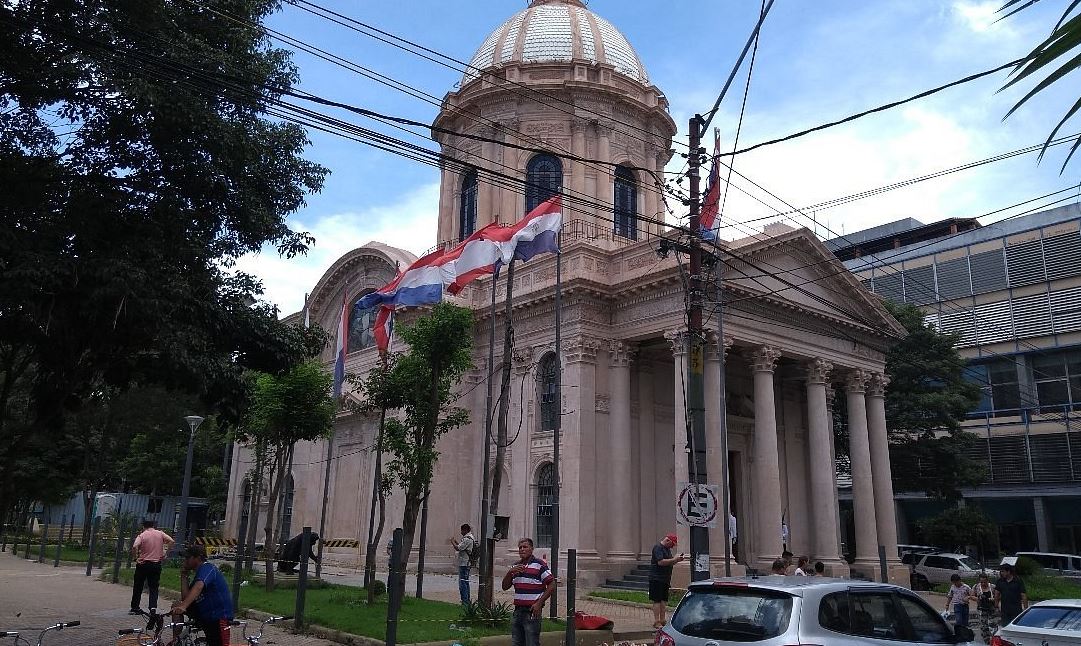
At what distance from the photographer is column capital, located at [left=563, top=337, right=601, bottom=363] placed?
28219mm

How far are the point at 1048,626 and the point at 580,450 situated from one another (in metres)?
17.1

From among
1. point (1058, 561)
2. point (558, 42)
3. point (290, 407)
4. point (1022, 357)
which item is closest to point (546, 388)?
point (290, 407)

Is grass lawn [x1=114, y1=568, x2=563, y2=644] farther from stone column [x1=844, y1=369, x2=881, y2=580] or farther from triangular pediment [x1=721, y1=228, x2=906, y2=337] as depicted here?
stone column [x1=844, y1=369, x2=881, y2=580]

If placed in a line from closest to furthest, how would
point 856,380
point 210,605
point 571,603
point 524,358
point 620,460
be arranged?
point 210,605 → point 571,603 → point 620,460 → point 524,358 → point 856,380

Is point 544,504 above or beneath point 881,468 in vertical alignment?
beneath

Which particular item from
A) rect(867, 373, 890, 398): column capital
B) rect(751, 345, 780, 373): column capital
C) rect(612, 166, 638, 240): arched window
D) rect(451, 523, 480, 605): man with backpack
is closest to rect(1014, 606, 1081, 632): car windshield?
rect(451, 523, 480, 605): man with backpack

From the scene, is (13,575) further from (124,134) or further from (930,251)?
(930,251)

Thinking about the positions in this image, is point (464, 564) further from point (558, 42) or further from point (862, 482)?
point (558, 42)

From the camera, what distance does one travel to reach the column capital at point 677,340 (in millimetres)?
26438

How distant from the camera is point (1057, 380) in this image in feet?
143

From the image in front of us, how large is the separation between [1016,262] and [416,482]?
39432 millimetres

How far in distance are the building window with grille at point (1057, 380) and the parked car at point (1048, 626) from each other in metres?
36.9

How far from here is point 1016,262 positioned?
150ft

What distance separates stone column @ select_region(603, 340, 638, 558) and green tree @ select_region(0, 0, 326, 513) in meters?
15.2
